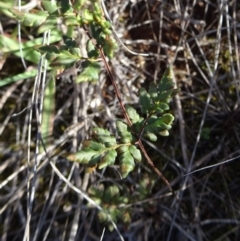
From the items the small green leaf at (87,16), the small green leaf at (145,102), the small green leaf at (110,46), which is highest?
the small green leaf at (87,16)

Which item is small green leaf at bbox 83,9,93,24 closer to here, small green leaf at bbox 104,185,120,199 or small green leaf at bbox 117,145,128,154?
small green leaf at bbox 117,145,128,154

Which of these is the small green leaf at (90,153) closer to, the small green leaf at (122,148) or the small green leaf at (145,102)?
the small green leaf at (122,148)

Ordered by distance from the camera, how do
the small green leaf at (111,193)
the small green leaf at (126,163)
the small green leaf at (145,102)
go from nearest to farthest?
the small green leaf at (126,163), the small green leaf at (145,102), the small green leaf at (111,193)

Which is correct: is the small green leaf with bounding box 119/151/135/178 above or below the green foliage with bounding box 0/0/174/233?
below

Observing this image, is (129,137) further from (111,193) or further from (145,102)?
(111,193)

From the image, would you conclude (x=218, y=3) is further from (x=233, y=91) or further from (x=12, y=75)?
(x=12, y=75)

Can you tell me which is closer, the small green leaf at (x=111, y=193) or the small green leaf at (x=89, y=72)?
the small green leaf at (x=89, y=72)

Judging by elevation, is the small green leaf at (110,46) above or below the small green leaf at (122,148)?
above

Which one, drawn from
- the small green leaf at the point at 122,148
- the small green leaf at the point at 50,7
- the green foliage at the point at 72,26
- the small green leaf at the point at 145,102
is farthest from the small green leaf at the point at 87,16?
the small green leaf at the point at 122,148

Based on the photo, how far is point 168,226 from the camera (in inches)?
70.3

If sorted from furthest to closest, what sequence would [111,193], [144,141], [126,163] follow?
1. [144,141]
2. [111,193]
3. [126,163]

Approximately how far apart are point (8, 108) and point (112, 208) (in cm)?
66

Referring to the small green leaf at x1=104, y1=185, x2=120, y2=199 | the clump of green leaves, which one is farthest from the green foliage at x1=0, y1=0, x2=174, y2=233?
the small green leaf at x1=104, y1=185, x2=120, y2=199

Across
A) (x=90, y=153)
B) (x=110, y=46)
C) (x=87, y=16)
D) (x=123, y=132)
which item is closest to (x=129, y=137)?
(x=123, y=132)
